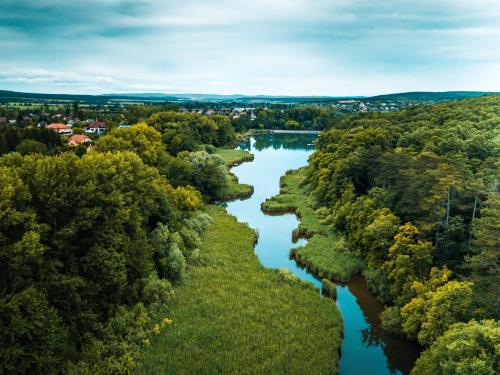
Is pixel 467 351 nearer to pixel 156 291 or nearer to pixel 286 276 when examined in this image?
pixel 286 276

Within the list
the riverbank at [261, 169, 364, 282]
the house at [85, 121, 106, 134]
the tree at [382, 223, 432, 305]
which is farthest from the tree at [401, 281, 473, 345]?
the house at [85, 121, 106, 134]

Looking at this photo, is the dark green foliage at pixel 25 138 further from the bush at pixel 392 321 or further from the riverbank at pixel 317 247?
the bush at pixel 392 321

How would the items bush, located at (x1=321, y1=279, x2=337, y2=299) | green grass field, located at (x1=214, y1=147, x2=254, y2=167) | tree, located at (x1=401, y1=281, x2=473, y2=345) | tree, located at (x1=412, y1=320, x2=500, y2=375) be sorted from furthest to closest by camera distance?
green grass field, located at (x1=214, y1=147, x2=254, y2=167) → bush, located at (x1=321, y1=279, x2=337, y2=299) → tree, located at (x1=401, y1=281, x2=473, y2=345) → tree, located at (x1=412, y1=320, x2=500, y2=375)

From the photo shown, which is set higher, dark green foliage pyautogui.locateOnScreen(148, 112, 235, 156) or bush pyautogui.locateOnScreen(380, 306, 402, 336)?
dark green foliage pyautogui.locateOnScreen(148, 112, 235, 156)

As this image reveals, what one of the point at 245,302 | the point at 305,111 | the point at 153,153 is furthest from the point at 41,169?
the point at 305,111

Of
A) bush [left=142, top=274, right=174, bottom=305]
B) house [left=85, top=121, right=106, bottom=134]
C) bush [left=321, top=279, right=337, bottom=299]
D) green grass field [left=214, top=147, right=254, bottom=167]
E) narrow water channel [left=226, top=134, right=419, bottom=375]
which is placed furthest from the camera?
house [left=85, top=121, right=106, bottom=134]

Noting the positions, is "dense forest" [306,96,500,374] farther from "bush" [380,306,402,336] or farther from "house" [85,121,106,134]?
"house" [85,121,106,134]

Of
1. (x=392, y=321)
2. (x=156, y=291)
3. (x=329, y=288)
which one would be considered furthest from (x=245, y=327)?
(x=392, y=321)
